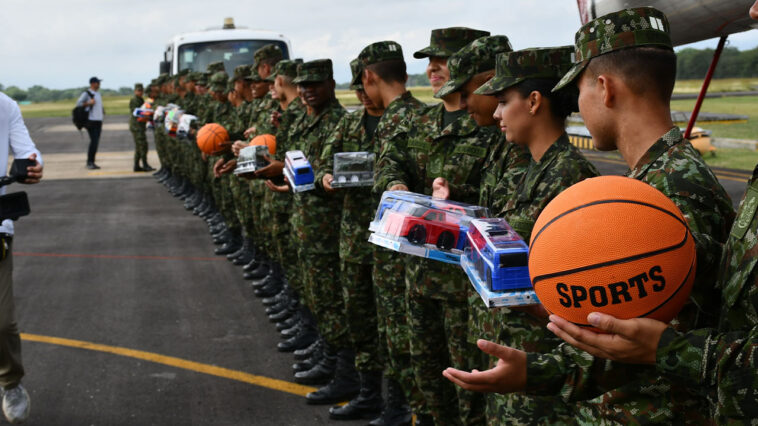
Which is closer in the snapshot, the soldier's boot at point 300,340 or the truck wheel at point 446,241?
the truck wheel at point 446,241

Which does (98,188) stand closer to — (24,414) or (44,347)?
(44,347)

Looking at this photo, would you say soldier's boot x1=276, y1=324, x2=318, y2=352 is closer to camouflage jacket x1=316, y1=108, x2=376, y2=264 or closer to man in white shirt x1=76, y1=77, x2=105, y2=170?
camouflage jacket x1=316, y1=108, x2=376, y2=264

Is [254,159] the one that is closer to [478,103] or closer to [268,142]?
[268,142]

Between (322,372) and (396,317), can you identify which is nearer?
(396,317)

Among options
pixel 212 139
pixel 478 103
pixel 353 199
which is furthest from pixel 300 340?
pixel 478 103

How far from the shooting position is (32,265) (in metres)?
9.84

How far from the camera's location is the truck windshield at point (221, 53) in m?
14.3

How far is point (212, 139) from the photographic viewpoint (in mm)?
8211

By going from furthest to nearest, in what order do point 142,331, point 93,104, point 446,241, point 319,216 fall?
point 93,104
point 142,331
point 319,216
point 446,241

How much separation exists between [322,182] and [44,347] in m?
3.32

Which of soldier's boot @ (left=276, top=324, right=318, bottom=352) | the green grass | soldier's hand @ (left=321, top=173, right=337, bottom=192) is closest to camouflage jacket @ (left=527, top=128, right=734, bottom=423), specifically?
soldier's hand @ (left=321, top=173, right=337, bottom=192)

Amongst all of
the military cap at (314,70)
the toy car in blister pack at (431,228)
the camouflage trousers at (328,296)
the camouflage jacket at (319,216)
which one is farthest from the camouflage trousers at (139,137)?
the toy car in blister pack at (431,228)

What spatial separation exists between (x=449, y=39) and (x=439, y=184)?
1.14m

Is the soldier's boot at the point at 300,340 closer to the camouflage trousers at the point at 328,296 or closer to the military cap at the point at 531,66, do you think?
the camouflage trousers at the point at 328,296
